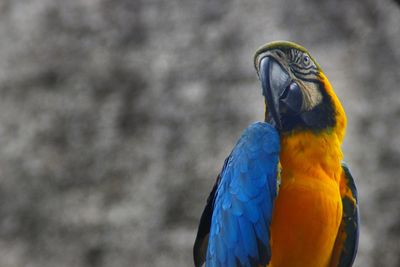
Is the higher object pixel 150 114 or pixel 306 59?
pixel 150 114

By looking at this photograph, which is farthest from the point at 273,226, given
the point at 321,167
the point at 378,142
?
the point at 378,142

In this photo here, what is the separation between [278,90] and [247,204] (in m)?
0.21

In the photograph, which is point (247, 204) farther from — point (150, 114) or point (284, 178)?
point (150, 114)

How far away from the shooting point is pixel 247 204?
1.08 m

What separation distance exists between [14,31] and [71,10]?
1.02 feet

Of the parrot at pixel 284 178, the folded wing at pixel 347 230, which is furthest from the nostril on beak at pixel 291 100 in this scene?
the folded wing at pixel 347 230

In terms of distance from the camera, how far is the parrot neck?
1107 mm

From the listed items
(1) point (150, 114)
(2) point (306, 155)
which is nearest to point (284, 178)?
(2) point (306, 155)

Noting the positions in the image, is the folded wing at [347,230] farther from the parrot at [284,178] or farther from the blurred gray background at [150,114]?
the blurred gray background at [150,114]

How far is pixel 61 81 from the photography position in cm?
302

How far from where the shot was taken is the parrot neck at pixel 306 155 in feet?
3.63

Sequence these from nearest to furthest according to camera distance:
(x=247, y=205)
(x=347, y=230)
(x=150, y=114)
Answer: (x=247, y=205), (x=347, y=230), (x=150, y=114)

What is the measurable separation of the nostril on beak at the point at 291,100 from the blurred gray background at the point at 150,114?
5.53 feet

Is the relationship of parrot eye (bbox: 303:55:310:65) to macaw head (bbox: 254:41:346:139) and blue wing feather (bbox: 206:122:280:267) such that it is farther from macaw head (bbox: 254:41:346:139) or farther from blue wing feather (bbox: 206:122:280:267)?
blue wing feather (bbox: 206:122:280:267)
